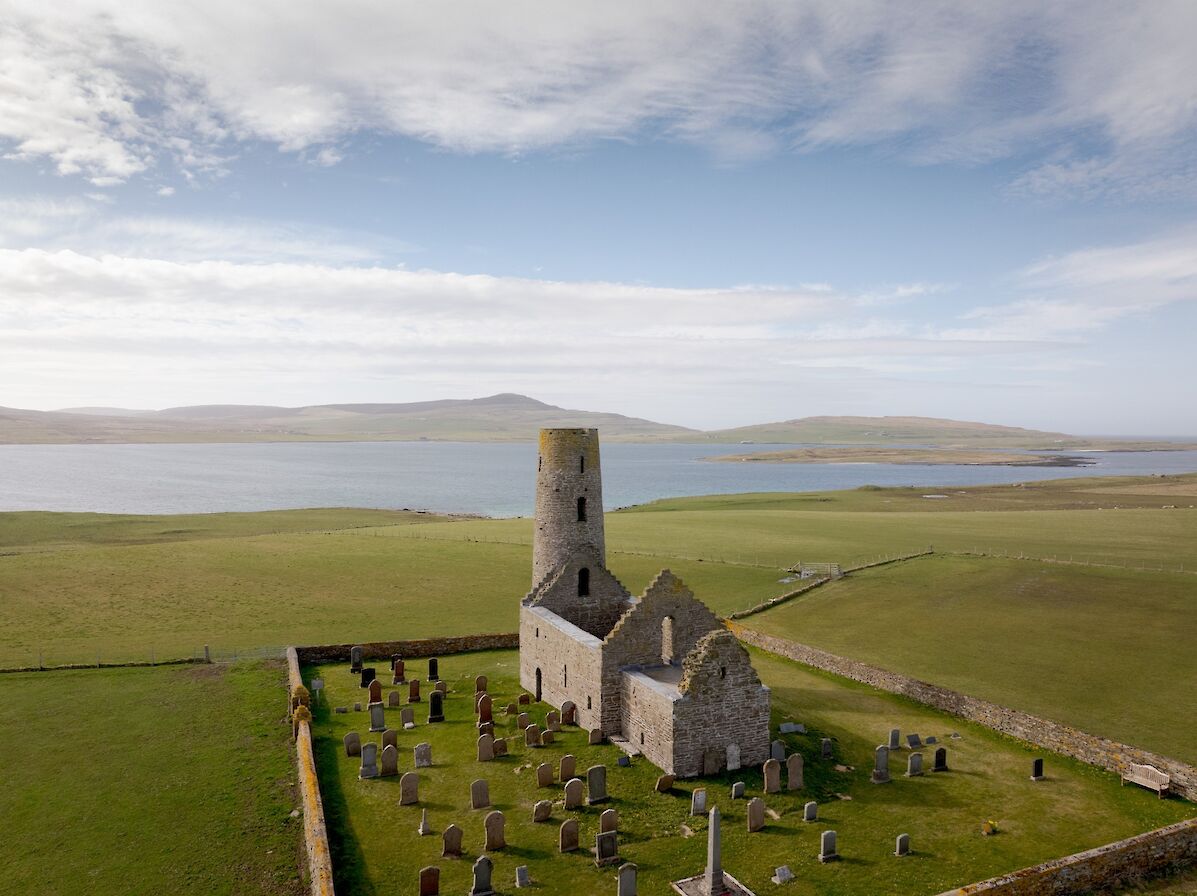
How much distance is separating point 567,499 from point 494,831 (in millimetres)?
12010

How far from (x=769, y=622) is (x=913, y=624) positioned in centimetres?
637

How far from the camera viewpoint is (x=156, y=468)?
17838 cm

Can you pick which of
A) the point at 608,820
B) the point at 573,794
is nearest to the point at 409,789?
the point at 573,794

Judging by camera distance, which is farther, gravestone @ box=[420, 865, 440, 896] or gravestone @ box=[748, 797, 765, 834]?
gravestone @ box=[748, 797, 765, 834]

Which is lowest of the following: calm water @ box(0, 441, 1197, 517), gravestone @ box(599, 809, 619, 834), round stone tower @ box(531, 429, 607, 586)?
calm water @ box(0, 441, 1197, 517)

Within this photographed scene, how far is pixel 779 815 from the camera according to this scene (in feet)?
55.8

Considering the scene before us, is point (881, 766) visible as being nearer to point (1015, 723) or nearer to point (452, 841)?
point (1015, 723)

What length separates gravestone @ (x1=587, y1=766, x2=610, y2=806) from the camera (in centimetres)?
1734

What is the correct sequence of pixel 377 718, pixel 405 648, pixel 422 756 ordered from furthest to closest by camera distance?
pixel 405 648 < pixel 377 718 < pixel 422 756

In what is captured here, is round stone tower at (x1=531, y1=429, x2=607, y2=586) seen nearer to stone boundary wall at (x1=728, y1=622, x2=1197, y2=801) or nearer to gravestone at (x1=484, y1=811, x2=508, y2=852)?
stone boundary wall at (x1=728, y1=622, x2=1197, y2=801)

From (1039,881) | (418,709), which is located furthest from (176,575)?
(1039,881)

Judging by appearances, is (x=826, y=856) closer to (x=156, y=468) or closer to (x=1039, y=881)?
(x=1039, y=881)

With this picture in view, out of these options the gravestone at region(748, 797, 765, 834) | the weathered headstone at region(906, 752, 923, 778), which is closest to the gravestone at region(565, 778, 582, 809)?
the gravestone at region(748, 797, 765, 834)

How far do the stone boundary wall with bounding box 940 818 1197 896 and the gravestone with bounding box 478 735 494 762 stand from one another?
11.6 meters
